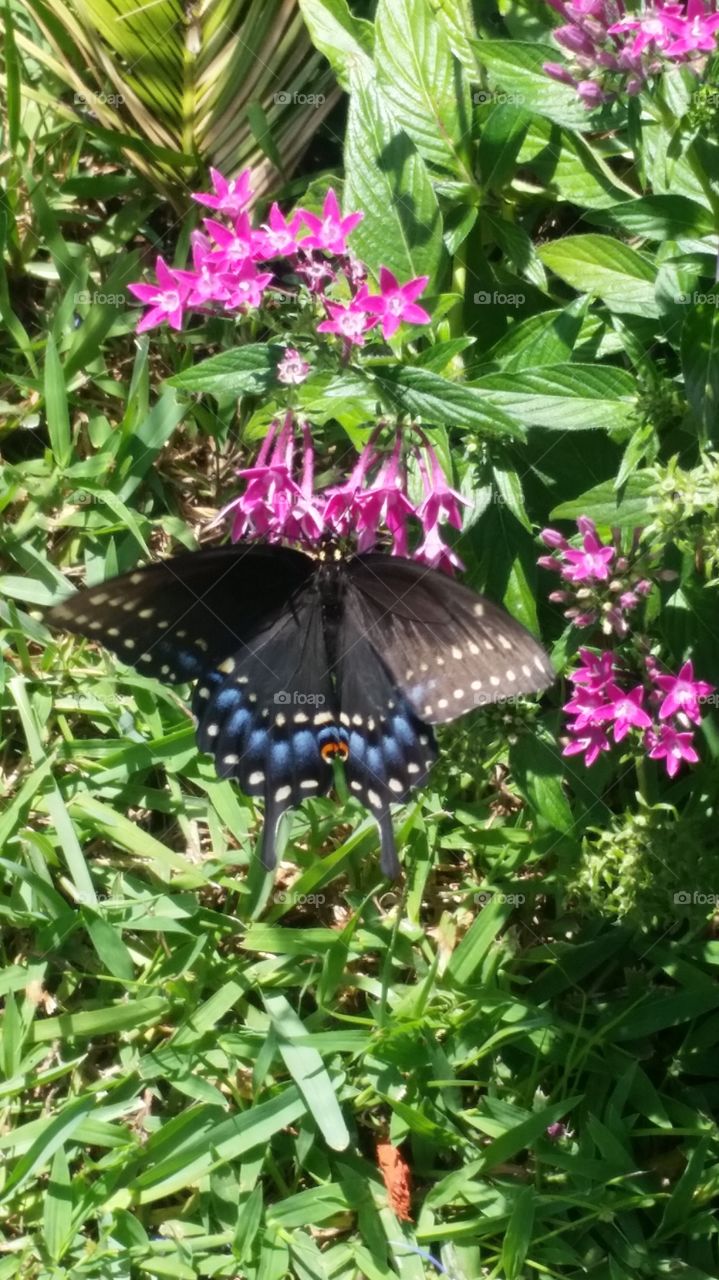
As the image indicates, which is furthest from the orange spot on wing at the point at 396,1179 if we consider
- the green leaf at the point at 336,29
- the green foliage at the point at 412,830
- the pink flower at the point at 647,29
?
the green leaf at the point at 336,29

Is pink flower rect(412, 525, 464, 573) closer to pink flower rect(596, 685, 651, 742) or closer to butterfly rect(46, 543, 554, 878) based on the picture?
butterfly rect(46, 543, 554, 878)

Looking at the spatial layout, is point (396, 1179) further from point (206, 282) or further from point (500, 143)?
point (500, 143)

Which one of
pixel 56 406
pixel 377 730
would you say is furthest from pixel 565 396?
pixel 56 406

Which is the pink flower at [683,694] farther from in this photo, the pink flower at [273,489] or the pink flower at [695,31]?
the pink flower at [695,31]

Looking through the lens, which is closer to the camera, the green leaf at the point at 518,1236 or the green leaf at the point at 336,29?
the green leaf at the point at 518,1236

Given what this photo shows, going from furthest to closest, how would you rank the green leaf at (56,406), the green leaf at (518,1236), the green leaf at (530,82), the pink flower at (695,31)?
1. the green leaf at (56,406)
2. the green leaf at (518,1236)
3. the green leaf at (530,82)
4. the pink flower at (695,31)

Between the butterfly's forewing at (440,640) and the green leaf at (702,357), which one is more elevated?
the green leaf at (702,357)

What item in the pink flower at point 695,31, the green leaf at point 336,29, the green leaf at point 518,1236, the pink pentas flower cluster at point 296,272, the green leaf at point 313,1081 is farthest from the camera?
the green leaf at point 336,29

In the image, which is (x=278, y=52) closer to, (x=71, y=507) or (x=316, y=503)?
(x=71, y=507)
